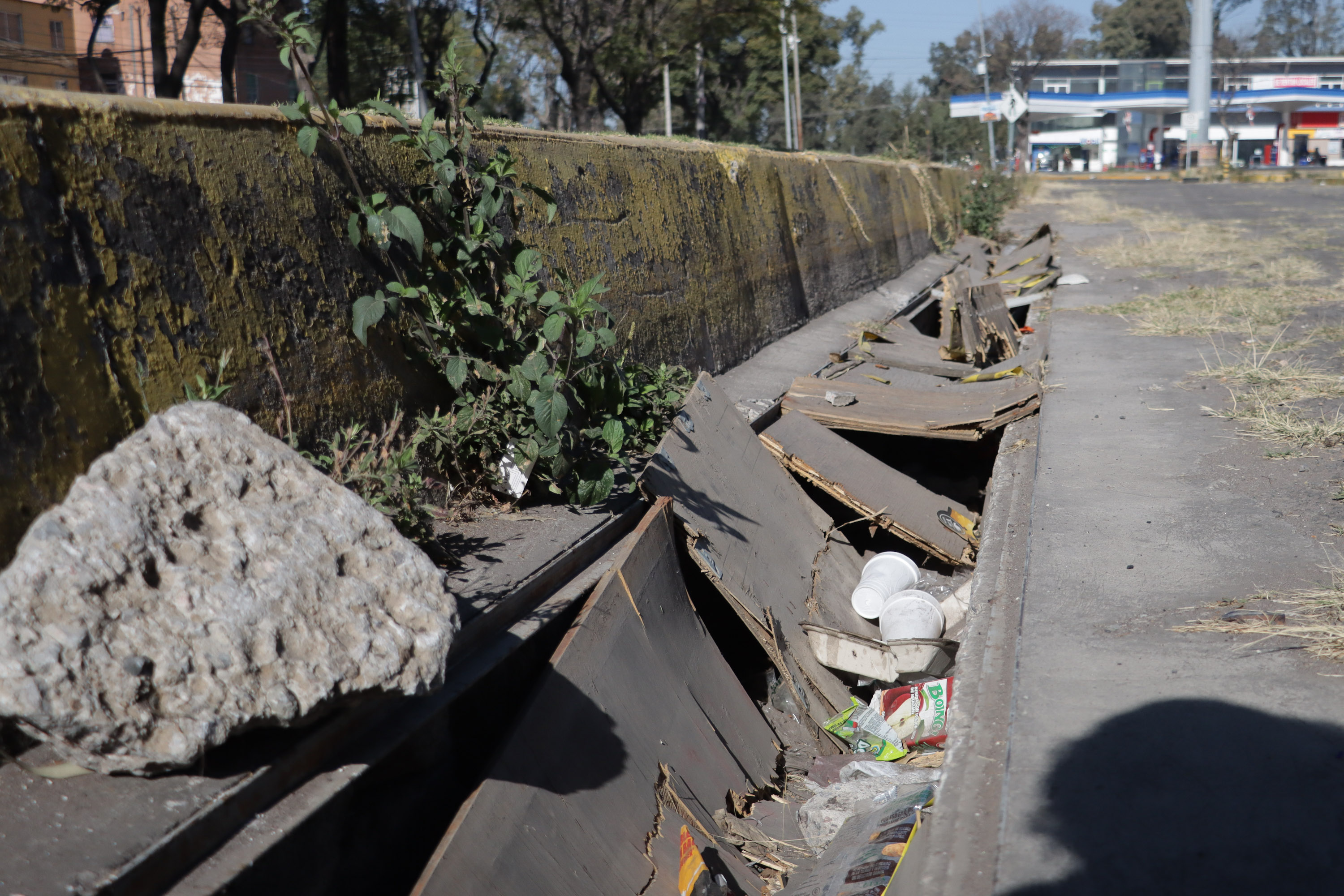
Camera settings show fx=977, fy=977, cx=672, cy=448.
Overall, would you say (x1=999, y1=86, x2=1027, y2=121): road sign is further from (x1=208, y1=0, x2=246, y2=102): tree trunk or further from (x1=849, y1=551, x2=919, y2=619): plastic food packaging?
(x1=849, y1=551, x2=919, y2=619): plastic food packaging

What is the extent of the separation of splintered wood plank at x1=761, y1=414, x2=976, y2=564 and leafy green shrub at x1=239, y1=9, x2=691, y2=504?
56.9 inches

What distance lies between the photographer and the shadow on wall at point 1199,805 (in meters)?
1.83

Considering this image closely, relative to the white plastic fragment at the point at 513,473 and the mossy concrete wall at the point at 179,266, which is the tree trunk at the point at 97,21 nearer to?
the mossy concrete wall at the point at 179,266

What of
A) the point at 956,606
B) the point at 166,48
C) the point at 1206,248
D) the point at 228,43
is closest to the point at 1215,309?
the point at 956,606

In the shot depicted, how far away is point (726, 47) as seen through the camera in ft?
123

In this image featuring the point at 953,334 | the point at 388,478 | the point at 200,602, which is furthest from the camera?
the point at 953,334

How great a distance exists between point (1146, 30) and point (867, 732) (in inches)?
3636

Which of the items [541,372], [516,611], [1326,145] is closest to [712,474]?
[541,372]

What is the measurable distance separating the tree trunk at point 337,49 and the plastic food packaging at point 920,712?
13.7 meters

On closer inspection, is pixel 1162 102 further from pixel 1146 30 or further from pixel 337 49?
pixel 337 49

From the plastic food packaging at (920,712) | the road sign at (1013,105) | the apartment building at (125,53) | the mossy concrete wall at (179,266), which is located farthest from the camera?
the road sign at (1013,105)

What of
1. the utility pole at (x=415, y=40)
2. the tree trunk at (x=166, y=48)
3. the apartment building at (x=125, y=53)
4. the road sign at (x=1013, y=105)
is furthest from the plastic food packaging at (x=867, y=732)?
the road sign at (x=1013, y=105)

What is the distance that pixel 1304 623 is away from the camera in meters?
2.69

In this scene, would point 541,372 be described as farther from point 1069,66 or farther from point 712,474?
point 1069,66
